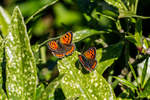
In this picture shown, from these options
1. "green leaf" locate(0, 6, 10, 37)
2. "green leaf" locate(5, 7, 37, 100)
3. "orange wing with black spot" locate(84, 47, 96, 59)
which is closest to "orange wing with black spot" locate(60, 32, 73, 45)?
"orange wing with black spot" locate(84, 47, 96, 59)

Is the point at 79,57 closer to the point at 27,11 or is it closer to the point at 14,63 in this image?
the point at 14,63

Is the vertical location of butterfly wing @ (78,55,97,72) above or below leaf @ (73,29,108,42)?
below

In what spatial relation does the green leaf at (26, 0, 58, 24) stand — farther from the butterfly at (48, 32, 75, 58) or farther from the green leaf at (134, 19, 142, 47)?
the green leaf at (134, 19, 142, 47)

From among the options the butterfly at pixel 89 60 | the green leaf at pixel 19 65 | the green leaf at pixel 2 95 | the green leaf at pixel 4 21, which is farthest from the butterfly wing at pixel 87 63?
the green leaf at pixel 4 21

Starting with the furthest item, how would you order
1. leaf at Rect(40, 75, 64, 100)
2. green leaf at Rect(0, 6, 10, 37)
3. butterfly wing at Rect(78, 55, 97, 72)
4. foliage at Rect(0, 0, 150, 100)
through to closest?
green leaf at Rect(0, 6, 10, 37), butterfly wing at Rect(78, 55, 97, 72), foliage at Rect(0, 0, 150, 100), leaf at Rect(40, 75, 64, 100)

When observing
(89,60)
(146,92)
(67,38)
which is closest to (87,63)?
(89,60)

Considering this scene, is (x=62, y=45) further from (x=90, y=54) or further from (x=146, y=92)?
(x=146, y=92)

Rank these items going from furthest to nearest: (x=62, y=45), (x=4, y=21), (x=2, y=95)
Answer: (x=4, y=21)
(x=62, y=45)
(x=2, y=95)
